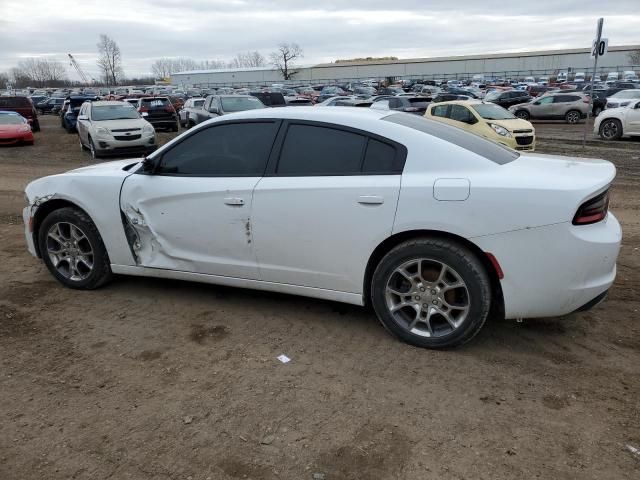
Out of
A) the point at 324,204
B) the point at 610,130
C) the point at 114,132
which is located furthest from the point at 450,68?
the point at 324,204

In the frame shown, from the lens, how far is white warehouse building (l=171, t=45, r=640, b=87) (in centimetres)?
9656

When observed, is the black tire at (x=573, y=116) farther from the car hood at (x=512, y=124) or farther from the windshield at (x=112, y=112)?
the windshield at (x=112, y=112)

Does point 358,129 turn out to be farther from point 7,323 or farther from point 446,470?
point 7,323

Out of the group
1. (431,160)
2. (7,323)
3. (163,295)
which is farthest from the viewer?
(163,295)

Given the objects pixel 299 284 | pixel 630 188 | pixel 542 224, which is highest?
pixel 542 224

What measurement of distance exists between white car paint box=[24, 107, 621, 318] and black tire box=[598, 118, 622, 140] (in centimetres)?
1459

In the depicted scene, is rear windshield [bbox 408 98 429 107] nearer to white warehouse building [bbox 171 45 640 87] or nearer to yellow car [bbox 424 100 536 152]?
yellow car [bbox 424 100 536 152]

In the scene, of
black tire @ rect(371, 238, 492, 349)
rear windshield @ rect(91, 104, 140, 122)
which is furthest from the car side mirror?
rear windshield @ rect(91, 104, 140, 122)

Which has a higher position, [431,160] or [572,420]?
[431,160]

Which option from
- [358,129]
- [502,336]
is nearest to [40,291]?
[358,129]

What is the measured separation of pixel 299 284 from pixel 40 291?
2625mm

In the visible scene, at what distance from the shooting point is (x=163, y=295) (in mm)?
4766

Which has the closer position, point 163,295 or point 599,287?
point 599,287

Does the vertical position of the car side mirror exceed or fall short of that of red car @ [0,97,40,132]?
it exceeds it
